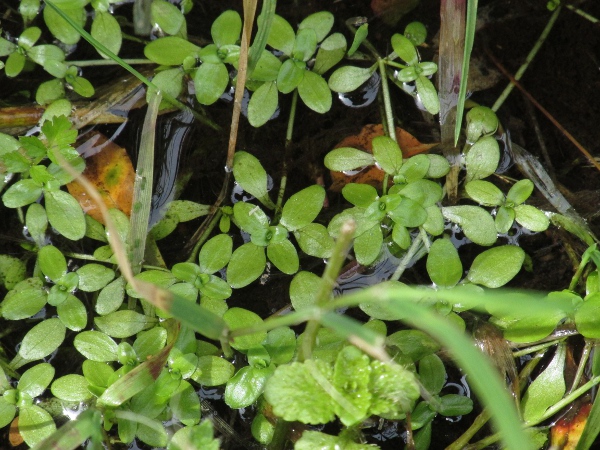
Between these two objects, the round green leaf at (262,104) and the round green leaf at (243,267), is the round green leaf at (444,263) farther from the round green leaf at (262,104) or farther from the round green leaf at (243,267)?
the round green leaf at (262,104)

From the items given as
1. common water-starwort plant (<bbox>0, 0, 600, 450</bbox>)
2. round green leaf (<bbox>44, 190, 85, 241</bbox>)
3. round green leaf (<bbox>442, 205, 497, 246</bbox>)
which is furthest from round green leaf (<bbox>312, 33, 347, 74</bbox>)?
round green leaf (<bbox>44, 190, 85, 241</bbox>)

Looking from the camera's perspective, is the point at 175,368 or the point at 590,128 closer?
the point at 175,368

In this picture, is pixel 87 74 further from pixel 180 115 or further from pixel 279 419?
pixel 279 419

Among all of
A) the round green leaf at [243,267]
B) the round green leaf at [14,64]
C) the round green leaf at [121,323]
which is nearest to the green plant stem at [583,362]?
the round green leaf at [243,267]

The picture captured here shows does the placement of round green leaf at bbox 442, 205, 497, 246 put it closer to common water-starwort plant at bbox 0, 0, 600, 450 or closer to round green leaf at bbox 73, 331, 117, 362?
common water-starwort plant at bbox 0, 0, 600, 450

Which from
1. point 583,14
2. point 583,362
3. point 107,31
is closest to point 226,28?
point 107,31

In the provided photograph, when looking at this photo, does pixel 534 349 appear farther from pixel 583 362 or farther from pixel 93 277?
pixel 93 277

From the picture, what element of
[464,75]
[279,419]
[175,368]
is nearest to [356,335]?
[279,419]
